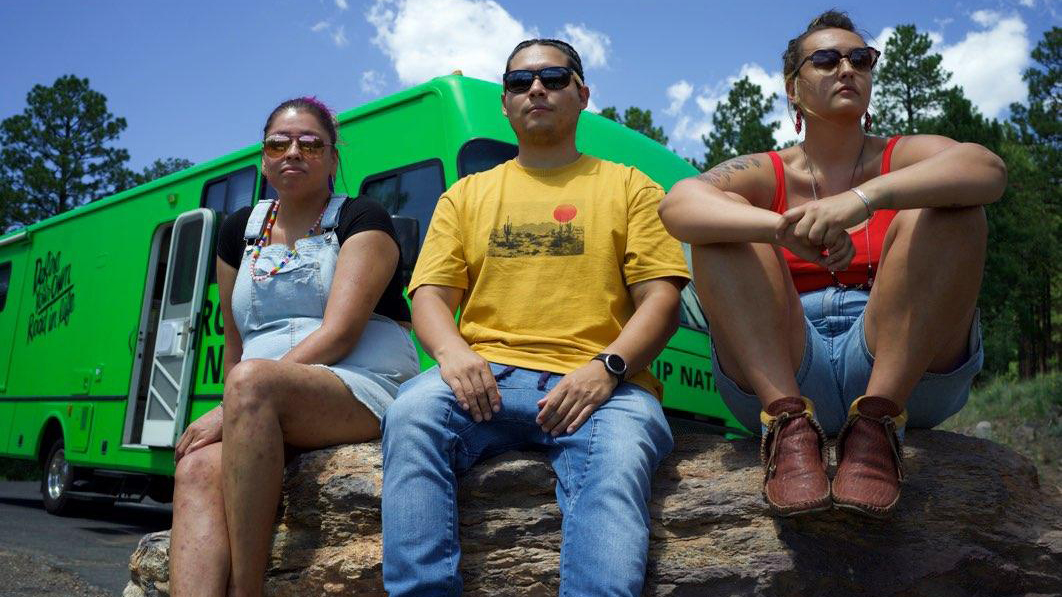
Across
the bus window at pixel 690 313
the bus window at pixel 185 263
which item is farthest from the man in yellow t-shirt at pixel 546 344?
the bus window at pixel 185 263

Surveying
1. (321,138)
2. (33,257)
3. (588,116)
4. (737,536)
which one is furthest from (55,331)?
(737,536)

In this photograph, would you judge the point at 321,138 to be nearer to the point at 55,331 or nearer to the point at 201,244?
the point at 201,244

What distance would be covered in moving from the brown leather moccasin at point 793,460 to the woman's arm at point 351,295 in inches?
51.3

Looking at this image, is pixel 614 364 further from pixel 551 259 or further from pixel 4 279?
pixel 4 279

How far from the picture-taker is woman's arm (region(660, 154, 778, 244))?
8.23ft

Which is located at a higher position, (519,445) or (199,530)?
(519,445)

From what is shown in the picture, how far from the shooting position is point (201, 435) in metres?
2.97

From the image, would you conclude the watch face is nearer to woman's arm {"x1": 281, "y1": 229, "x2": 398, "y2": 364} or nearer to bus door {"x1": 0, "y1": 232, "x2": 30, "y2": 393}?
woman's arm {"x1": 281, "y1": 229, "x2": 398, "y2": 364}

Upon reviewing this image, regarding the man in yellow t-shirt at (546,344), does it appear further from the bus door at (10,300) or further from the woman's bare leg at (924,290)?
the bus door at (10,300)

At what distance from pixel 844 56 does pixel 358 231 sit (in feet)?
5.24

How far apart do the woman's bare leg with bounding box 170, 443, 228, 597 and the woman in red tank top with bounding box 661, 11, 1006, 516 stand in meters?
1.48

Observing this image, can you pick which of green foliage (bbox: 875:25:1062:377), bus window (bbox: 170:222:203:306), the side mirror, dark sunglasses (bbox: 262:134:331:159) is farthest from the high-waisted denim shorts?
green foliage (bbox: 875:25:1062:377)

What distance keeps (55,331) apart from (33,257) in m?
1.36

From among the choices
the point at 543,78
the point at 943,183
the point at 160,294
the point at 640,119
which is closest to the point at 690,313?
the point at 543,78
